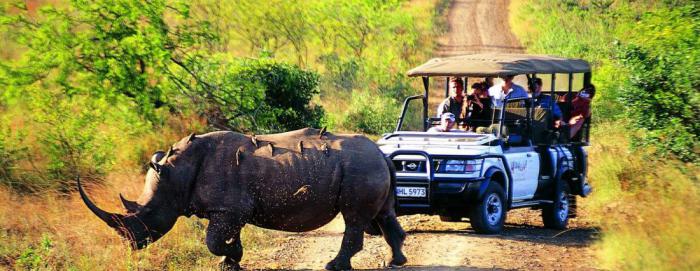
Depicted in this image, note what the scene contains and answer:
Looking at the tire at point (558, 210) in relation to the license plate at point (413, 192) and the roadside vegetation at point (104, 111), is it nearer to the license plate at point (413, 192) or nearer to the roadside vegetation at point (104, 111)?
the license plate at point (413, 192)

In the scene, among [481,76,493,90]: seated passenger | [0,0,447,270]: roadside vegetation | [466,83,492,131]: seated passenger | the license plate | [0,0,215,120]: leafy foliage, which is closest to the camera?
[0,0,447,270]: roadside vegetation

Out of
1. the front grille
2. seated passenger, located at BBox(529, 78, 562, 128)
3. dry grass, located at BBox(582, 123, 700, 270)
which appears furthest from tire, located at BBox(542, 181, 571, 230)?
the front grille

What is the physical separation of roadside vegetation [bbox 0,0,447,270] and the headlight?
91.1 inches

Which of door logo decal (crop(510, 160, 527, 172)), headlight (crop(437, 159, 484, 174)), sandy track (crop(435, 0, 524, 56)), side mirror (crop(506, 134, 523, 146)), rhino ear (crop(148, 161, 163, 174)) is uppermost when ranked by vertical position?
rhino ear (crop(148, 161, 163, 174))

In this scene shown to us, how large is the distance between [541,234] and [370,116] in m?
12.1

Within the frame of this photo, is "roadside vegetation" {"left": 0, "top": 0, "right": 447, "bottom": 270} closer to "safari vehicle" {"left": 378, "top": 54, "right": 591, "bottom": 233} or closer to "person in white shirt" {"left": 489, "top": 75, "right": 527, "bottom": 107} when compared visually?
"safari vehicle" {"left": 378, "top": 54, "right": 591, "bottom": 233}

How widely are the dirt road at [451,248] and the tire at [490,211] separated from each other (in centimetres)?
14

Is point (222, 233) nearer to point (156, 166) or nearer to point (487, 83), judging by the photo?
point (156, 166)

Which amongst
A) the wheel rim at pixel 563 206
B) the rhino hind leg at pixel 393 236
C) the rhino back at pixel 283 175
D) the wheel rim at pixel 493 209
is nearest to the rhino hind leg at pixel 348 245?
the rhino back at pixel 283 175

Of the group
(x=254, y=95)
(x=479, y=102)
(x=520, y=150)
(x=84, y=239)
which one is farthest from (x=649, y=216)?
(x=254, y=95)

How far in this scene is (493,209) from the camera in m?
13.0

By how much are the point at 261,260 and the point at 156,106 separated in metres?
5.95

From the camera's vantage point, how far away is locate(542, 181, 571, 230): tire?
1437 centimetres

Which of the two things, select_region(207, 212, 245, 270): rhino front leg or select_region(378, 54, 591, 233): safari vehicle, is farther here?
select_region(378, 54, 591, 233): safari vehicle
